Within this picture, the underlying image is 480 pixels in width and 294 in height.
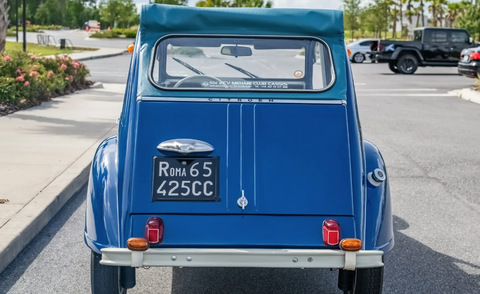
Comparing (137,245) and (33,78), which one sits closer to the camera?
(137,245)

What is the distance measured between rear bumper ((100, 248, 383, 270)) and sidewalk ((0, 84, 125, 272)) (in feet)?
5.52

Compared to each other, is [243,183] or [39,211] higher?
[243,183]

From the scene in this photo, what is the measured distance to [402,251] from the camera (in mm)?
5488

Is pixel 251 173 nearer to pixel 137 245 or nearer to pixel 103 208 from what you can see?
pixel 137 245

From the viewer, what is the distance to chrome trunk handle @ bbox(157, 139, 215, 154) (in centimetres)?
375

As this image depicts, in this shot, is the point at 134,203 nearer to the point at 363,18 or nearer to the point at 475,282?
the point at 475,282

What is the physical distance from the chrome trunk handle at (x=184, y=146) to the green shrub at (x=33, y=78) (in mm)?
9566

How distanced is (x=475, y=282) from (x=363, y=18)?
79.9 metres

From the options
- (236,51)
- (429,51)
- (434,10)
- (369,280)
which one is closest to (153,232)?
(369,280)

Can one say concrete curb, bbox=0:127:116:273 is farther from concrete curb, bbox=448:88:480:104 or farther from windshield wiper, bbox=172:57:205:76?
concrete curb, bbox=448:88:480:104

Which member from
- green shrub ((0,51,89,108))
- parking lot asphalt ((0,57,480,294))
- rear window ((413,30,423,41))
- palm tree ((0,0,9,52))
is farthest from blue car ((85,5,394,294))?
rear window ((413,30,423,41))

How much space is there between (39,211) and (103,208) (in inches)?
88.8

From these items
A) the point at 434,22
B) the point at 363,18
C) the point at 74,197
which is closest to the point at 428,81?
the point at 74,197

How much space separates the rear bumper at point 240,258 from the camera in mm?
3529
